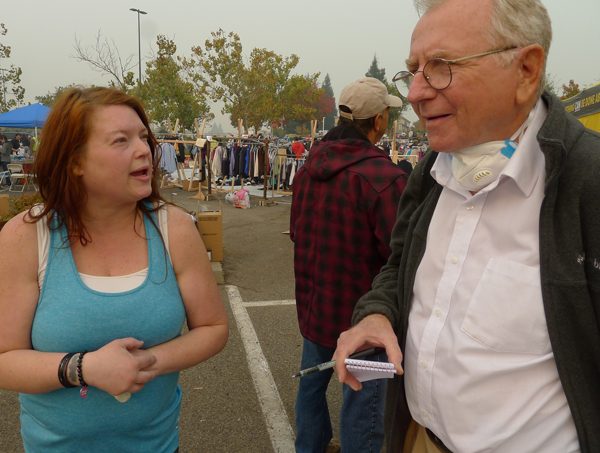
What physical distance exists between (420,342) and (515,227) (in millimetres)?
442

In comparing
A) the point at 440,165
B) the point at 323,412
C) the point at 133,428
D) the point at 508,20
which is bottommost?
the point at 323,412

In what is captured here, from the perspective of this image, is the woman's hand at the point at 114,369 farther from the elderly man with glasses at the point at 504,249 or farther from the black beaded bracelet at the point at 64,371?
the elderly man with glasses at the point at 504,249

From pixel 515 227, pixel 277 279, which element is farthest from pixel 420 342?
pixel 277 279

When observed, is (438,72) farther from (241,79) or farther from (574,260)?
(241,79)

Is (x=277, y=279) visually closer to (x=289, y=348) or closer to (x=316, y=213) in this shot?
(x=289, y=348)

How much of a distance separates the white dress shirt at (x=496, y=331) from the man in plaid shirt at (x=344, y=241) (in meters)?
0.87

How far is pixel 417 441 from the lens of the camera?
1495 millimetres

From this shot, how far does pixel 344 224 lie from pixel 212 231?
436cm

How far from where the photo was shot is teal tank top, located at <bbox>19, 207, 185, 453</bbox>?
1405 millimetres

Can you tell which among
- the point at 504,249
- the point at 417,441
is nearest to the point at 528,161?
the point at 504,249

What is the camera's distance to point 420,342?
134 cm

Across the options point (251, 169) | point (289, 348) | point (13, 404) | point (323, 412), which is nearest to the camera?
point (323, 412)

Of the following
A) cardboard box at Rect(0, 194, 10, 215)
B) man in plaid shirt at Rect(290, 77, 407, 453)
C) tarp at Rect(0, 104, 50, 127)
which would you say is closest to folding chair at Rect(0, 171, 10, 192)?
tarp at Rect(0, 104, 50, 127)

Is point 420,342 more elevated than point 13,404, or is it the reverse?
point 420,342
